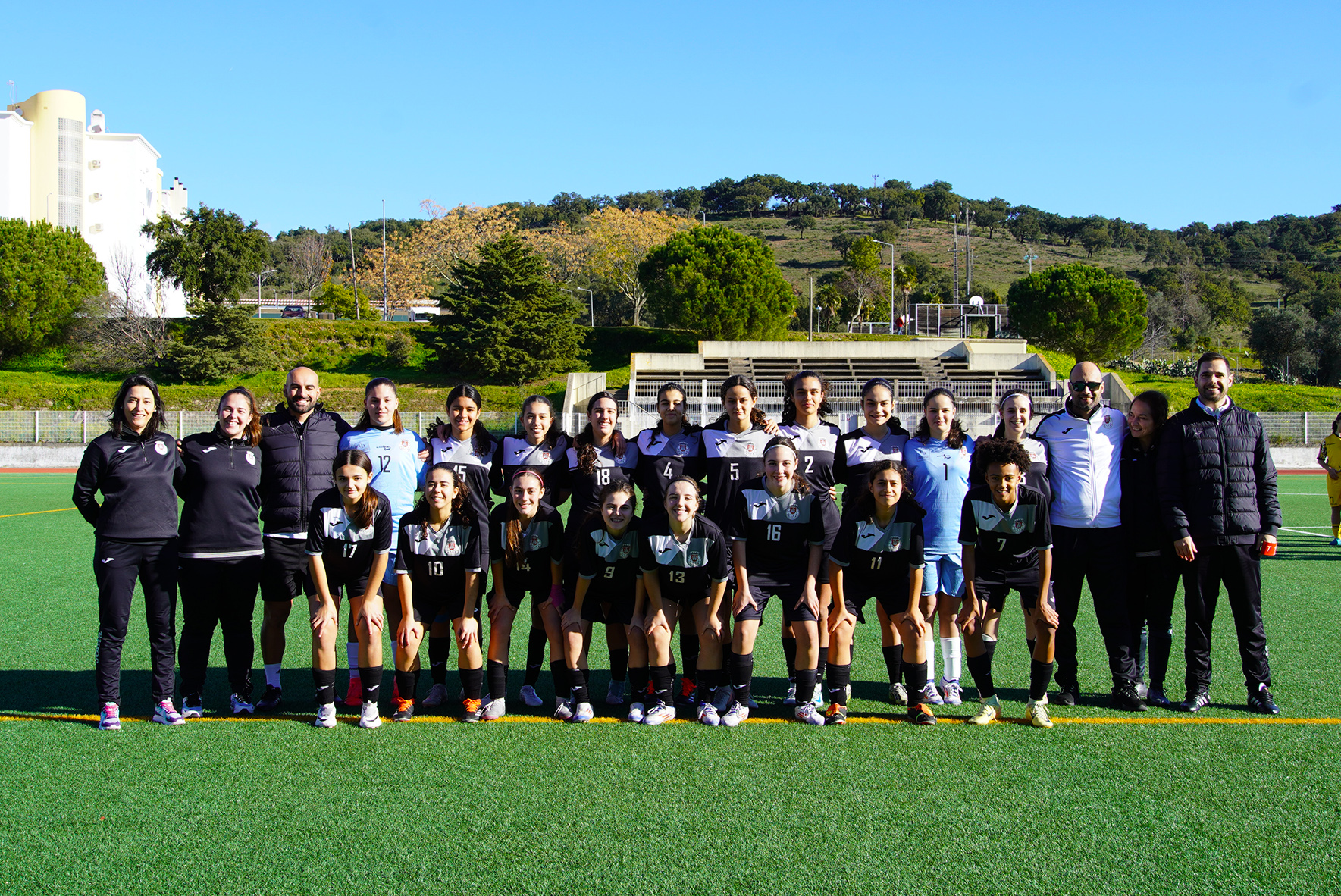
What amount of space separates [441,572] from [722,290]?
3540cm

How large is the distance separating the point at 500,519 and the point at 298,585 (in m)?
1.18

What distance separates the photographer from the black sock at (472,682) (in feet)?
15.1

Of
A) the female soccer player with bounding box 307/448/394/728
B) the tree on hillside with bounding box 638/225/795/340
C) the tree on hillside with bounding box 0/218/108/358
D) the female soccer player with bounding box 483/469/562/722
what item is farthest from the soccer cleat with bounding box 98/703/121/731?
the tree on hillside with bounding box 0/218/108/358

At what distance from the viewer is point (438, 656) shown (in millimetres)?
4965

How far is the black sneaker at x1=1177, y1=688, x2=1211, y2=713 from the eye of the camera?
15.6 ft

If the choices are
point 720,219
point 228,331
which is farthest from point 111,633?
point 720,219

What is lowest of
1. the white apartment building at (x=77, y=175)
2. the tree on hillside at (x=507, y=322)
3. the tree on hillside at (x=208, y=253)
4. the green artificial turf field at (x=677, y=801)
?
the green artificial turf field at (x=677, y=801)

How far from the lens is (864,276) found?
186ft

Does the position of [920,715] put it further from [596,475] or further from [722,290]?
[722,290]

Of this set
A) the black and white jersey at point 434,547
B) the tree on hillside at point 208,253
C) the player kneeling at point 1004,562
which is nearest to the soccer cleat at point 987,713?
the player kneeling at point 1004,562

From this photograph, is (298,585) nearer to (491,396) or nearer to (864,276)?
(491,396)

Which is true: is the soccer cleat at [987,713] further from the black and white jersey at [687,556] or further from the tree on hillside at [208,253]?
the tree on hillside at [208,253]

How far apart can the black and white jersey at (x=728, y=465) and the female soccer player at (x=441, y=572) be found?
51.0 inches

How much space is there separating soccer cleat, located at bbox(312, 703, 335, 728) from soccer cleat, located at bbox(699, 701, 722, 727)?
1.86 meters
